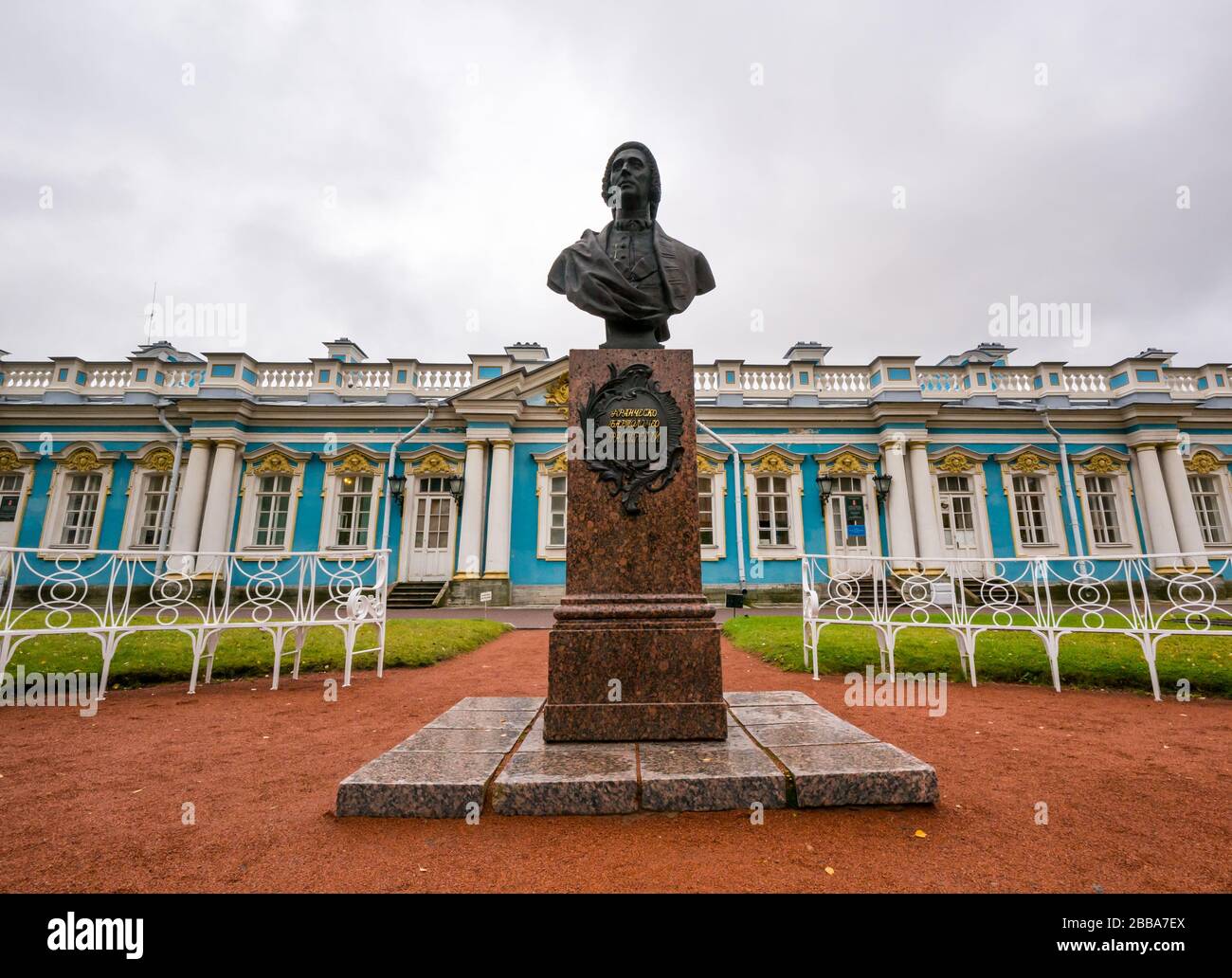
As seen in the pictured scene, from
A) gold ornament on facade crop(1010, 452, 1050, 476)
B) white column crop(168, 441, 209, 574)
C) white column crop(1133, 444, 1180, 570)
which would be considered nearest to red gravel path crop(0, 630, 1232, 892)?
white column crop(168, 441, 209, 574)

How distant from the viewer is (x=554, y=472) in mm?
14969

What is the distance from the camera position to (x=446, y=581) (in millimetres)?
14016

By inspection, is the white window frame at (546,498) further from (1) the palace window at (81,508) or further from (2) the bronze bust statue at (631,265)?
(1) the palace window at (81,508)

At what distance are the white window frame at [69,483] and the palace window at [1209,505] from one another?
28885mm

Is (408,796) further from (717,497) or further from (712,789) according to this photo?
(717,497)

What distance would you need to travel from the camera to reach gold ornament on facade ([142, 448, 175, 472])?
15.3 m

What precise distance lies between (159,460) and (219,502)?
2.45m

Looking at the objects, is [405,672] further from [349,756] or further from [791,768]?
[791,768]

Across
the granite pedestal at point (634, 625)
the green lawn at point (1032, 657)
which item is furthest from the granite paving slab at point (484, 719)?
the green lawn at point (1032, 657)

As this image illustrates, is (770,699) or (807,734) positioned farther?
(770,699)

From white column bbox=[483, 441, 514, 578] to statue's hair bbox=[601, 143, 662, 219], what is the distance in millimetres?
11244

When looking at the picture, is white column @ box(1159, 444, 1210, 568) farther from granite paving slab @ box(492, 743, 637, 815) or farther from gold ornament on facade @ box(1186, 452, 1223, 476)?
granite paving slab @ box(492, 743, 637, 815)

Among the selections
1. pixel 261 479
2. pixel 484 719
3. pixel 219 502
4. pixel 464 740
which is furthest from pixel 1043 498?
pixel 219 502

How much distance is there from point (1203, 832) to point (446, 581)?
531 inches
